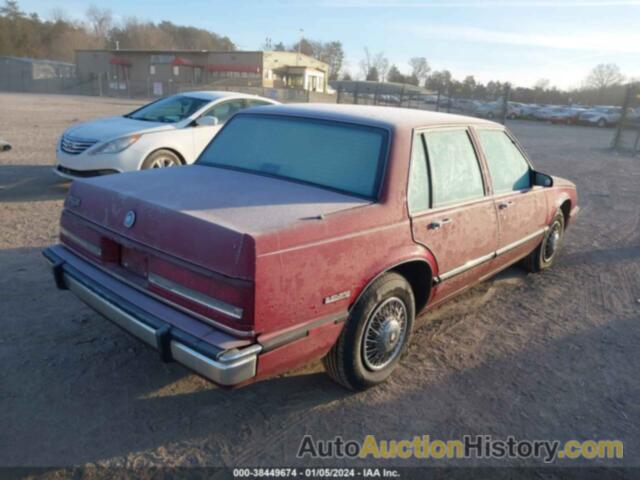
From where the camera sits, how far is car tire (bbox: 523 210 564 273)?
5.39 meters

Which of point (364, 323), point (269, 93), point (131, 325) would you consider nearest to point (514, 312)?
point (364, 323)

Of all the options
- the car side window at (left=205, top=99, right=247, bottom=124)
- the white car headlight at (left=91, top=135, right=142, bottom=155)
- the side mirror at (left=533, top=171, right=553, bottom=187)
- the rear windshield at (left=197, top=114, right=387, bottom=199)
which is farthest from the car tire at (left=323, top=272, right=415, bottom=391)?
the car side window at (left=205, top=99, right=247, bottom=124)

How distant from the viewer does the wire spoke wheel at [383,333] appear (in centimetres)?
311

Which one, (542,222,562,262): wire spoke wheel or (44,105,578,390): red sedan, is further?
(542,222,562,262): wire spoke wheel

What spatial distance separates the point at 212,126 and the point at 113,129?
4.85 ft

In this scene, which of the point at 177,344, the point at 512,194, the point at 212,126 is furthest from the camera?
the point at 212,126

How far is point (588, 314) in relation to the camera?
4.62 m

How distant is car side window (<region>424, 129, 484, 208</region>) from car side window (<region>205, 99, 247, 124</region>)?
5.13 meters

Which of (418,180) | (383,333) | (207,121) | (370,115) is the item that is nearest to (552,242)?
(418,180)

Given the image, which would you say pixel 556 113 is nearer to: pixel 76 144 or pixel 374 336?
pixel 76 144

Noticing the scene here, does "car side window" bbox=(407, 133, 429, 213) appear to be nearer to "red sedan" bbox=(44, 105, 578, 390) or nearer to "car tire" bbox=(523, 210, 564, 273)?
"red sedan" bbox=(44, 105, 578, 390)

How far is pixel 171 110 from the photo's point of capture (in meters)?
8.16

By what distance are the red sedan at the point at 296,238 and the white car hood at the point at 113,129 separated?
371 centimetres

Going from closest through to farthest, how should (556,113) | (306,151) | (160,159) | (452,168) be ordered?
(306,151) < (452,168) < (160,159) < (556,113)
